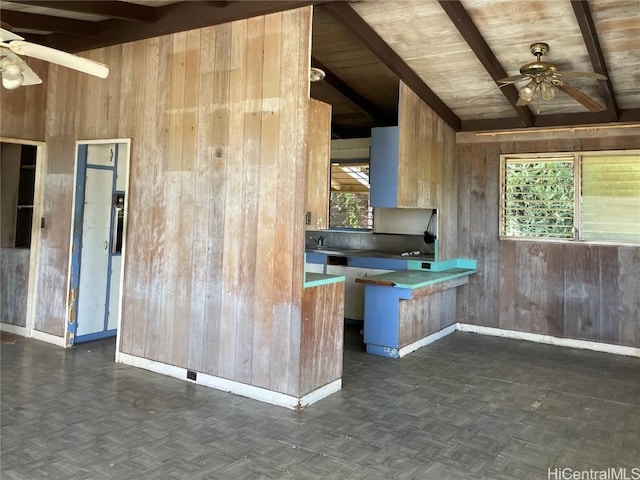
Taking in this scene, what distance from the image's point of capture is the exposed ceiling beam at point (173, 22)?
358 centimetres

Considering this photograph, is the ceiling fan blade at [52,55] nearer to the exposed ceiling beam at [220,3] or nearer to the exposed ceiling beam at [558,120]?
the exposed ceiling beam at [220,3]

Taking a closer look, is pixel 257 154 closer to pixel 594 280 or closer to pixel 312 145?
pixel 312 145

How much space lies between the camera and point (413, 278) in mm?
5219

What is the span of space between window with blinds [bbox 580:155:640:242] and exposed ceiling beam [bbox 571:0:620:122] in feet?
2.33

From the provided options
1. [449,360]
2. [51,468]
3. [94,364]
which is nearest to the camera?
[51,468]

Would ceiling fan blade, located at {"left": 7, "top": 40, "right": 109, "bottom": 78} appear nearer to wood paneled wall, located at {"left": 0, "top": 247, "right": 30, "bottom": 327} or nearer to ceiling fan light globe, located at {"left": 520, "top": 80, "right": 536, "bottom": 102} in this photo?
wood paneled wall, located at {"left": 0, "top": 247, "right": 30, "bottom": 327}

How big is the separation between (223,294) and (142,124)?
1.82 m

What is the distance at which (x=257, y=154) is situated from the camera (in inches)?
145

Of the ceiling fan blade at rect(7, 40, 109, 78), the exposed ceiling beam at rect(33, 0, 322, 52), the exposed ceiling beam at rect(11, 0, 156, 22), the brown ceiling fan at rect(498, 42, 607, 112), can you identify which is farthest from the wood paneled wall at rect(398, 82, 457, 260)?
the ceiling fan blade at rect(7, 40, 109, 78)

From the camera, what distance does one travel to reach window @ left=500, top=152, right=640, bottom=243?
5.55 m

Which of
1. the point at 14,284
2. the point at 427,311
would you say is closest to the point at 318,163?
the point at 427,311

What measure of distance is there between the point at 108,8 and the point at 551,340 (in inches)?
235

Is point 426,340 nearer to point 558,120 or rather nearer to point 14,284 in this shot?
point 558,120

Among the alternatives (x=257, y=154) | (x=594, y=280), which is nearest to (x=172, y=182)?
(x=257, y=154)
